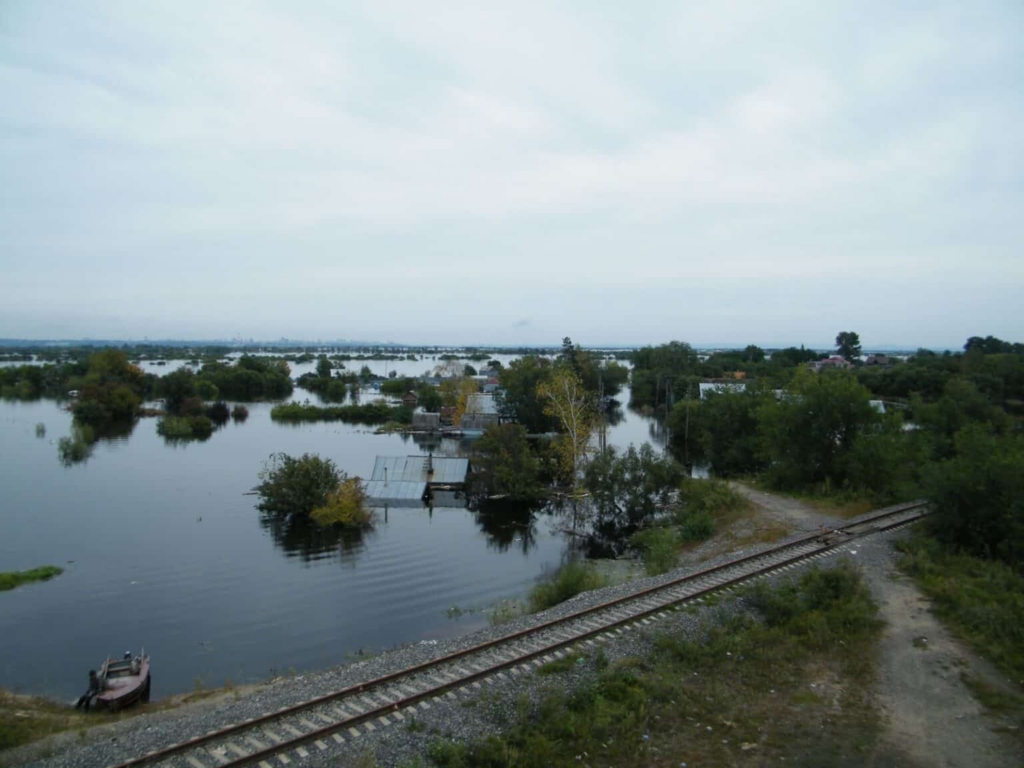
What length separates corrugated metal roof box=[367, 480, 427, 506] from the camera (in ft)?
85.0

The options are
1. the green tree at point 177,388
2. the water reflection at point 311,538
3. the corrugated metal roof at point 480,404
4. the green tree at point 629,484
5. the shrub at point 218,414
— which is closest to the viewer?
the water reflection at point 311,538

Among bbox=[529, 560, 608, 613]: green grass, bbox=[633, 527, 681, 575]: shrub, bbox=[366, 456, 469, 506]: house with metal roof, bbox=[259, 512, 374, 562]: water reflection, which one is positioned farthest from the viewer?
bbox=[366, 456, 469, 506]: house with metal roof

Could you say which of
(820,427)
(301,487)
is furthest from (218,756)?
(820,427)

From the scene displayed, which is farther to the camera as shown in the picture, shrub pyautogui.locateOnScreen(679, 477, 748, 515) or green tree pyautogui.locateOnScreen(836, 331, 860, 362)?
green tree pyautogui.locateOnScreen(836, 331, 860, 362)

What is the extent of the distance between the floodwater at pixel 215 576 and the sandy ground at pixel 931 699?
842 cm

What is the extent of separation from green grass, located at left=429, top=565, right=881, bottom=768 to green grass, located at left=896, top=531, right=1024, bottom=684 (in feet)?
4.41

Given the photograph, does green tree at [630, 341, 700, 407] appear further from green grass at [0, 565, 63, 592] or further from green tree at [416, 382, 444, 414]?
green grass at [0, 565, 63, 592]

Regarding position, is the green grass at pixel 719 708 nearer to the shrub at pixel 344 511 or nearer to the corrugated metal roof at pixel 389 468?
the shrub at pixel 344 511

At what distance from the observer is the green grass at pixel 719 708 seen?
20.4 ft

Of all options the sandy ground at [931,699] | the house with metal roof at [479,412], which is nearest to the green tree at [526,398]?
the house with metal roof at [479,412]

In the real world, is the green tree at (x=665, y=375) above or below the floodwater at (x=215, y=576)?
above

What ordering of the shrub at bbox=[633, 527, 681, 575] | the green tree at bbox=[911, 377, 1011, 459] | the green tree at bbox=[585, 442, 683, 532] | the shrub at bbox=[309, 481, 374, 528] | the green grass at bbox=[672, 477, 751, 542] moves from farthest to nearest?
the green tree at bbox=[911, 377, 1011, 459] → the green tree at bbox=[585, 442, 683, 532] → the shrub at bbox=[309, 481, 374, 528] → the green grass at bbox=[672, 477, 751, 542] → the shrub at bbox=[633, 527, 681, 575]

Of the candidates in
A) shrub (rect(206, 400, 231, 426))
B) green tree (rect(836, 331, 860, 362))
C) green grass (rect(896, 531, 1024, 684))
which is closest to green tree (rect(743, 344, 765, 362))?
green tree (rect(836, 331, 860, 362))

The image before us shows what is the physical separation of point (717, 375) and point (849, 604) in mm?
74568
